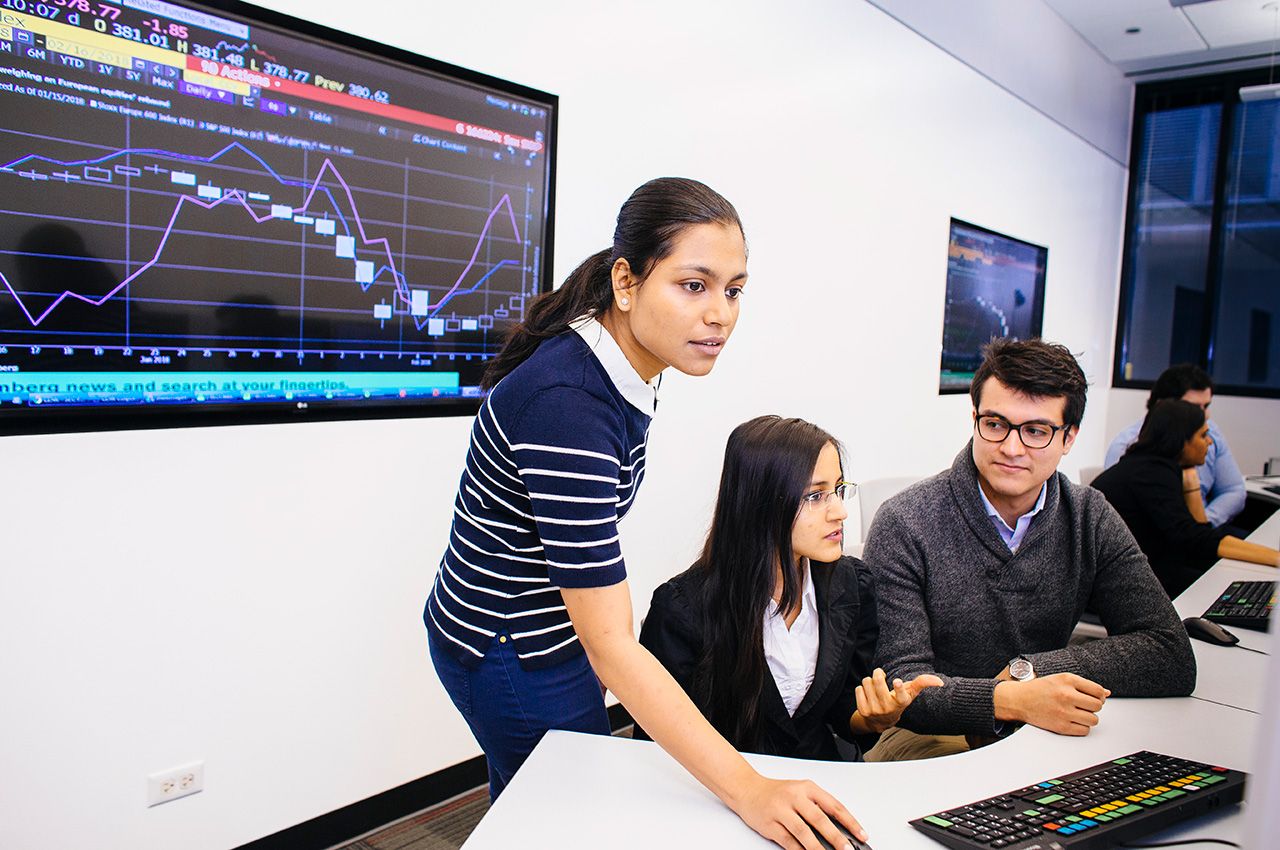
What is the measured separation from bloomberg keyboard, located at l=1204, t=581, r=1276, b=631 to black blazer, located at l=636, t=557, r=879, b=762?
2.90 feet

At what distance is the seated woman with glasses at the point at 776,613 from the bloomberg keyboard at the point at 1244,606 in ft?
2.92

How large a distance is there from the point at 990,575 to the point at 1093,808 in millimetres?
718

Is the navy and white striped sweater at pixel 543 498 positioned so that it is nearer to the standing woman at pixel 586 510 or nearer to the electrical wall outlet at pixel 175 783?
the standing woman at pixel 586 510

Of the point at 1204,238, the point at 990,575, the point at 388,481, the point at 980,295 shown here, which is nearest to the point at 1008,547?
the point at 990,575

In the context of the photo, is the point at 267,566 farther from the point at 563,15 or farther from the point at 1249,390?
the point at 1249,390

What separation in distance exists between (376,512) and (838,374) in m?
2.23

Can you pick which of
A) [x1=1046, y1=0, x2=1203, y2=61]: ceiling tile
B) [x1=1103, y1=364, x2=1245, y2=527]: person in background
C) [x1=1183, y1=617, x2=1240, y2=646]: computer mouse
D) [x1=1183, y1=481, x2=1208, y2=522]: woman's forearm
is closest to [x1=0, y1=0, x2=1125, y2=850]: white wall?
[x1=1183, y1=481, x2=1208, y2=522]: woman's forearm

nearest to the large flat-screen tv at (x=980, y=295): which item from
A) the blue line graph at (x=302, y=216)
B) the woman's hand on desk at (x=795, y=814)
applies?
the blue line graph at (x=302, y=216)

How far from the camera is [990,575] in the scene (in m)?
1.75

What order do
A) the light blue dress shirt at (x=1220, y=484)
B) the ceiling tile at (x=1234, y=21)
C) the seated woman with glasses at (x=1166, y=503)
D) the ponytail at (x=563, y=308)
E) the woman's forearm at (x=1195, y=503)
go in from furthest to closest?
the ceiling tile at (x=1234, y=21) → the light blue dress shirt at (x=1220, y=484) → the woman's forearm at (x=1195, y=503) → the seated woman with glasses at (x=1166, y=503) → the ponytail at (x=563, y=308)

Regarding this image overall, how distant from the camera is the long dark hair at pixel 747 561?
1506 mm

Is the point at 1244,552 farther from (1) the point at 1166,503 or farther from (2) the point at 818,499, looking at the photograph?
(2) the point at 818,499

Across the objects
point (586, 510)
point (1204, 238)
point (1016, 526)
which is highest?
point (1204, 238)

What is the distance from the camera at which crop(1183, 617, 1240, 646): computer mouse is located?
183cm
